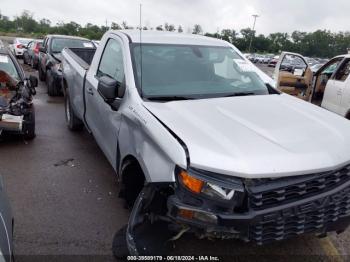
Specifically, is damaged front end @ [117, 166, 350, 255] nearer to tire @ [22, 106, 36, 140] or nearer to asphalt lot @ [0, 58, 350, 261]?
asphalt lot @ [0, 58, 350, 261]

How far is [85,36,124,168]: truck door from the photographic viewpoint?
12.2ft

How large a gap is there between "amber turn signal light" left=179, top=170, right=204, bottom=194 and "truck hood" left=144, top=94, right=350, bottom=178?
0.09 meters

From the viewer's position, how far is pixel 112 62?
4.24 m

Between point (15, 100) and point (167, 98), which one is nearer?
point (167, 98)

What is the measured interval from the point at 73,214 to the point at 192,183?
191cm

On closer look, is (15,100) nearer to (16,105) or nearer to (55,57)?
(16,105)

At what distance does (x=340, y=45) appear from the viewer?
88.0 m

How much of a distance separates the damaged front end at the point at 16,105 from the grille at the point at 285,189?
14.4 feet

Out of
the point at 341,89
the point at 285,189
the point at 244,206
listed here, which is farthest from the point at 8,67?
the point at 341,89

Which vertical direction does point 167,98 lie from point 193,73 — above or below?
below

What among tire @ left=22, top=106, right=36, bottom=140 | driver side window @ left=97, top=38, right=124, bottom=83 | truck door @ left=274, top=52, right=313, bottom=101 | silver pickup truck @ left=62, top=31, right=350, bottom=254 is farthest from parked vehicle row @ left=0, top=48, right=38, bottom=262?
truck door @ left=274, top=52, right=313, bottom=101

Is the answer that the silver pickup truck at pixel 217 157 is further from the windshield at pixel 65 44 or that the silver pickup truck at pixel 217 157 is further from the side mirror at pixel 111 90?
the windshield at pixel 65 44

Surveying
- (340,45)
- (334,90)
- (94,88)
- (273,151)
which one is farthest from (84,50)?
(340,45)

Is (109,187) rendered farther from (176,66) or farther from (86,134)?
(86,134)
